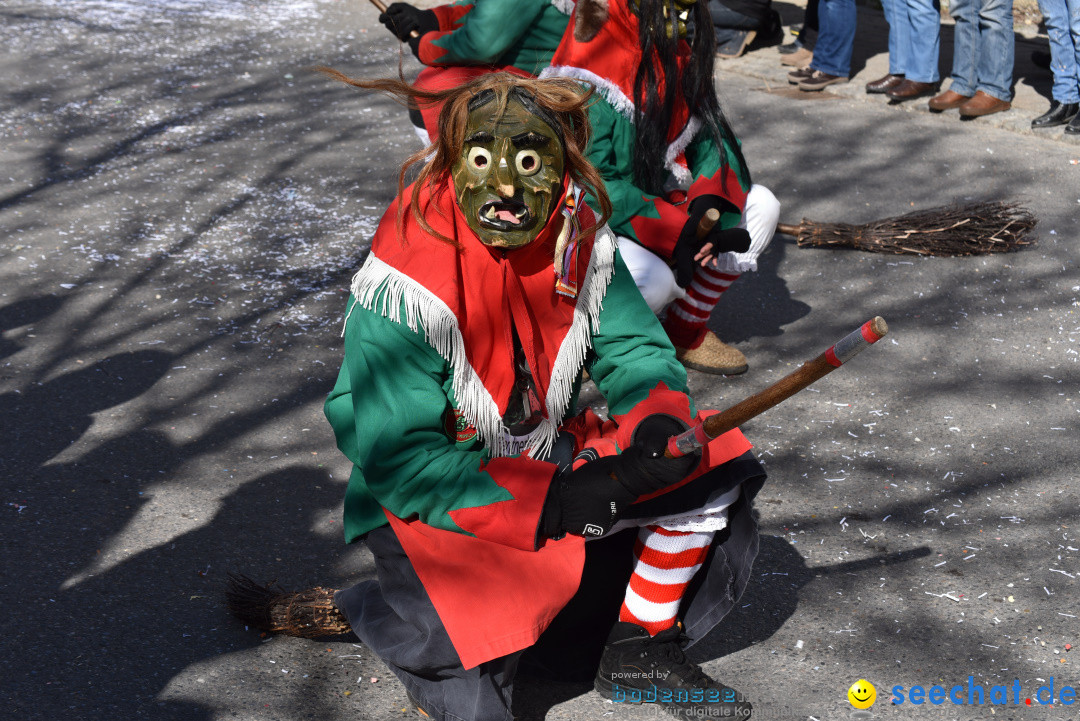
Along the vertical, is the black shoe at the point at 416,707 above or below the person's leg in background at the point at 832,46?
below

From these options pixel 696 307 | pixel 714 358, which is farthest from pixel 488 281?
pixel 714 358

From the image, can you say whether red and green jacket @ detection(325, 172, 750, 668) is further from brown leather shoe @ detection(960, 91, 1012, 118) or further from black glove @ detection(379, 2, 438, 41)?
brown leather shoe @ detection(960, 91, 1012, 118)

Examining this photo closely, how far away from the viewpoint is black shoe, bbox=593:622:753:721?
7.80 feet

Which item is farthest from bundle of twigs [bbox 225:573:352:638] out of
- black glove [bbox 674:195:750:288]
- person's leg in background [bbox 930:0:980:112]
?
person's leg in background [bbox 930:0:980:112]

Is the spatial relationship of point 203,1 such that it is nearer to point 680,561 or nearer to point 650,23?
point 650,23

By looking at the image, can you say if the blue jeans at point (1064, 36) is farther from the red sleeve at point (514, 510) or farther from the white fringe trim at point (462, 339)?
the red sleeve at point (514, 510)

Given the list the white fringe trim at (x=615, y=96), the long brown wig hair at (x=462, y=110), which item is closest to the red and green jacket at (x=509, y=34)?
the white fringe trim at (x=615, y=96)

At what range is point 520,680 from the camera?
2.55 meters

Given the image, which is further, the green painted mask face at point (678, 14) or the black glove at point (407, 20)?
the black glove at point (407, 20)

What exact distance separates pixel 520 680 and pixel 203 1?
27.4 ft

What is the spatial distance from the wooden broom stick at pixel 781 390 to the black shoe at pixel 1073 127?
4.81 meters

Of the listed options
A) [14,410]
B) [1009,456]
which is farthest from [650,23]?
[14,410]

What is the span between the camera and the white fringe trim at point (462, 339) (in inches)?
86.2

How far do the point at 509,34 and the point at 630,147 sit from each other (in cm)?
72
